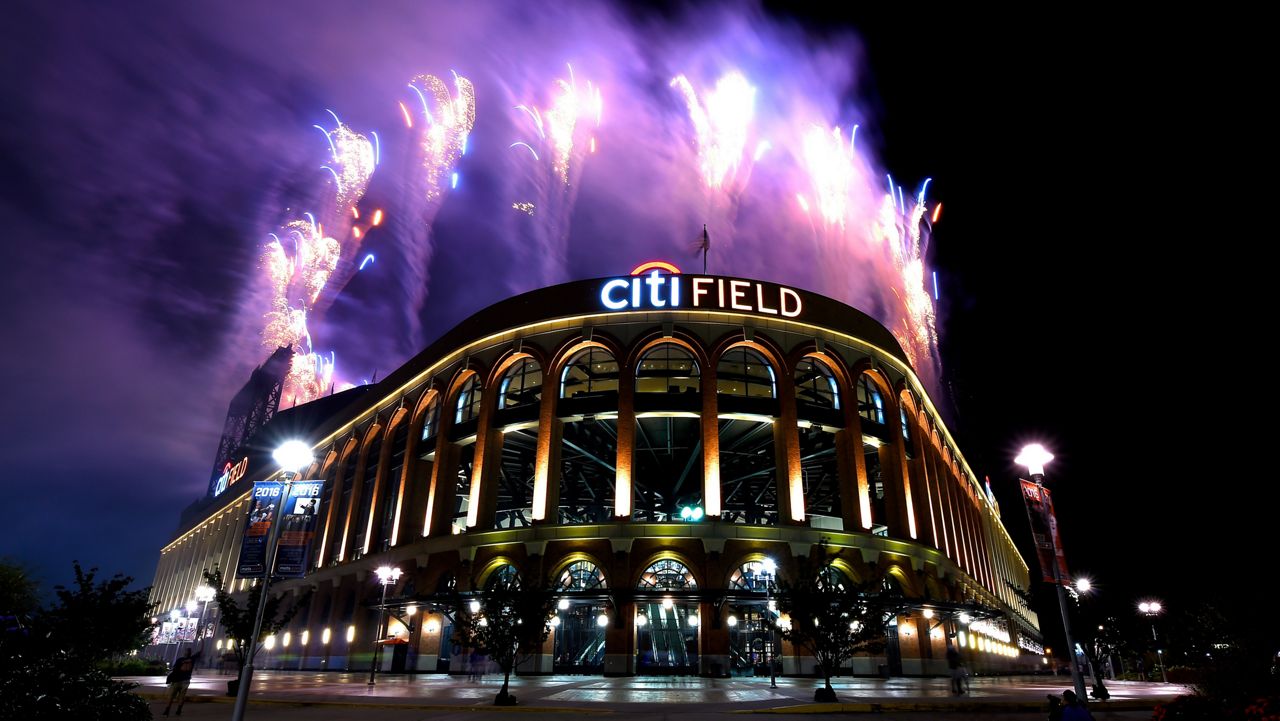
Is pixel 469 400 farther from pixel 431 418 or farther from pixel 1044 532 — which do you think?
pixel 1044 532

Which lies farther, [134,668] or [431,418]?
[431,418]

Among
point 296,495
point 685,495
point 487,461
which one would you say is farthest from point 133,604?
point 685,495

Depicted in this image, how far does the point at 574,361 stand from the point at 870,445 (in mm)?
22027

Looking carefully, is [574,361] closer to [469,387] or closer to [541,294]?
[541,294]

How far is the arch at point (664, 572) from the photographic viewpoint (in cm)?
3838

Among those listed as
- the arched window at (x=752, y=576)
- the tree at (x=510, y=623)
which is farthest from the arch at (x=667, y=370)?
the tree at (x=510, y=623)

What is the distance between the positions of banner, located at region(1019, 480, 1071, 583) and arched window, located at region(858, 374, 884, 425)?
111ft

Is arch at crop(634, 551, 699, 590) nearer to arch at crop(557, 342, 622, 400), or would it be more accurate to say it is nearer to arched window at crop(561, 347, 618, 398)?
arch at crop(557, 342, 622, 400)

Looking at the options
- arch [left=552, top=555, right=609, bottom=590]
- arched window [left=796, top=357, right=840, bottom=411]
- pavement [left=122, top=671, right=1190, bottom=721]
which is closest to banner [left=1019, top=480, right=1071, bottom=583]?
pavement [left=122, top=671, right=1190, bottom=721]

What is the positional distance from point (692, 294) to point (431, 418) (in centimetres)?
2284

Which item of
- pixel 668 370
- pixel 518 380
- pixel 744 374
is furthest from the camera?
pixel 518 380

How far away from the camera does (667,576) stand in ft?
127

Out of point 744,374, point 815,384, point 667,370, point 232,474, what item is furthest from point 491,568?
point 232,474

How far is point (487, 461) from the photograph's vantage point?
1785 inches
